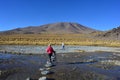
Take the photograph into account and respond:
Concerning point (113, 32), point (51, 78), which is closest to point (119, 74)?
point (51, 78)

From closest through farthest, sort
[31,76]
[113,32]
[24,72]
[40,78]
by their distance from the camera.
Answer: [40,78] < [31,76] < [24,72] < [113,32]

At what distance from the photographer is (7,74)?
19609 mm

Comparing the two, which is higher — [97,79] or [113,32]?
[113,32]

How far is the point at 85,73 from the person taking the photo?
2067cm

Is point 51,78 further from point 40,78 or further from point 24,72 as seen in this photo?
point 24,72

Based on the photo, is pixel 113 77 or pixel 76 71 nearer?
pixel 113 77

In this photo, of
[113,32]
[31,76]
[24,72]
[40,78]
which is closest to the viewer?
[40,78]

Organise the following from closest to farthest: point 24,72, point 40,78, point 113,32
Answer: point 40,78, point 24,72, point 113,32

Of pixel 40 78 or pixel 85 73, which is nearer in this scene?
pixel 40 78

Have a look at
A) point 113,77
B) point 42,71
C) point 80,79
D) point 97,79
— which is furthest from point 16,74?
point 113,77

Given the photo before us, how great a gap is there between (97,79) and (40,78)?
4.44 metres

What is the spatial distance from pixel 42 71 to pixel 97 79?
469cm

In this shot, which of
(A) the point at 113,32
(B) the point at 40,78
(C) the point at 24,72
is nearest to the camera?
(B) the point at 40,78

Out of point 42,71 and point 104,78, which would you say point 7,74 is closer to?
point 42,71
